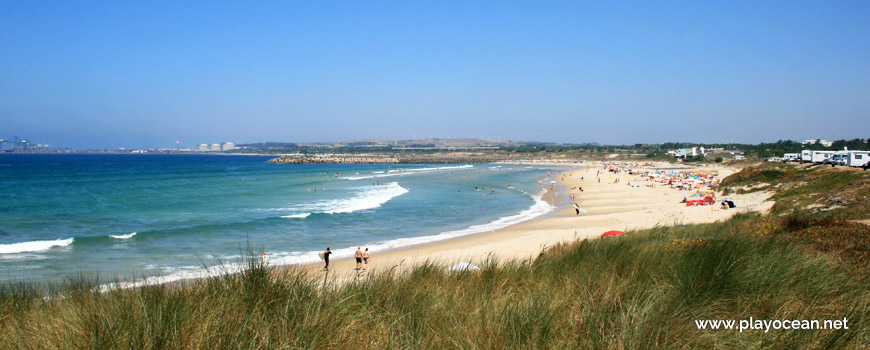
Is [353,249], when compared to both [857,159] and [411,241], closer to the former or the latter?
[411,241]

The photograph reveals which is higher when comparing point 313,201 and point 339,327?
point 339,327

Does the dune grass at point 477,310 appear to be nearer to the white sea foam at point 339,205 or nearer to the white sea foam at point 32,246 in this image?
the white sea foam at point 32,246

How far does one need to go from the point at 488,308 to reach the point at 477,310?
98 mm

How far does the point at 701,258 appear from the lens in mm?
4586

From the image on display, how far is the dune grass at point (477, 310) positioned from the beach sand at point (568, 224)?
4.95m

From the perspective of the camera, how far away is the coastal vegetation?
9.73 ft

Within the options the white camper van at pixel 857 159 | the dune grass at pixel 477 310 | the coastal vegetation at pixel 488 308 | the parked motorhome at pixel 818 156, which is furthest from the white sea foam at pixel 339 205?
the parked motorhome at pixel 818 156

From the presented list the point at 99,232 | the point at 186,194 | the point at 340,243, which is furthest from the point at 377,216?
the point at 186,194

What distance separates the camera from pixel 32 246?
17844mm

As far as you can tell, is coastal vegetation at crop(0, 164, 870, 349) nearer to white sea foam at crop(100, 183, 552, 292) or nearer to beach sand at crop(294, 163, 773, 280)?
beach sand at crop(294, 163, 773, 280)

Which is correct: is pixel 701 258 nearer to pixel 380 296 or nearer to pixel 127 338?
pixel 380 296

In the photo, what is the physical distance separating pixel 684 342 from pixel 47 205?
39444 mm

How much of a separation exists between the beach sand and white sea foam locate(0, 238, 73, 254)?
1028cm

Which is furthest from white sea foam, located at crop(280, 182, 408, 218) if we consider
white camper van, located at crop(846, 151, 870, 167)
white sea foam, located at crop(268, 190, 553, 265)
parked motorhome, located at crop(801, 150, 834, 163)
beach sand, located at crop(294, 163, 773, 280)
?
parked motorhome, located at crop(801, 150, 834, 163)
